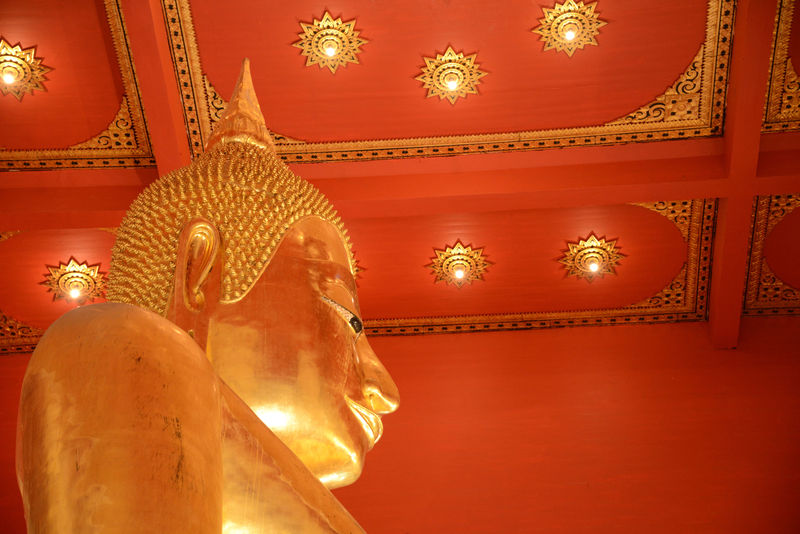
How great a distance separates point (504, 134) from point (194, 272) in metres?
3.02

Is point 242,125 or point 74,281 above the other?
point 74,281

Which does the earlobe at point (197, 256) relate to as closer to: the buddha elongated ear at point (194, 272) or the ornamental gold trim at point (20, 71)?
the buddha elongated ear at point (194, 272)

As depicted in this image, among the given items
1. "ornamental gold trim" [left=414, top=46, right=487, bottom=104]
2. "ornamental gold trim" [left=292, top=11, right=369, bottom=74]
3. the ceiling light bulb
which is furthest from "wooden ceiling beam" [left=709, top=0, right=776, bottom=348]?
the ceiling light bulb

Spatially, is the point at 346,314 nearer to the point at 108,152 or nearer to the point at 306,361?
the point at 306,361

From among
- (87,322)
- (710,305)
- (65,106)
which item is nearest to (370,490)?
(710,305)

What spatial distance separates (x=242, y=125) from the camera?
192 centimetres

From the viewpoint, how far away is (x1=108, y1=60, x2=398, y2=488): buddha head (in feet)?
4.50

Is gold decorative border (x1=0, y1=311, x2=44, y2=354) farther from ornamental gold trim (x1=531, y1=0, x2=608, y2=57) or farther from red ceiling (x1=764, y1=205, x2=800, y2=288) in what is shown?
red ceiling (x1=764, y1=205, x2=800, y2=288)

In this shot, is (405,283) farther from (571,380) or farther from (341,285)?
(341,285)

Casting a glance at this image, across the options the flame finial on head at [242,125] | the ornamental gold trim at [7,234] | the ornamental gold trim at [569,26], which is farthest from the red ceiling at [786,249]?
the ornamental gold trim at [7,234]

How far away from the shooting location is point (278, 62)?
3953 mm

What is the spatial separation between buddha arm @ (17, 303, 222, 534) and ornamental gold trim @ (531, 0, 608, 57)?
3254mm

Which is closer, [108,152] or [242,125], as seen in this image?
[242,125]

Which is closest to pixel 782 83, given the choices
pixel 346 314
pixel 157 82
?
pixel 157 82
